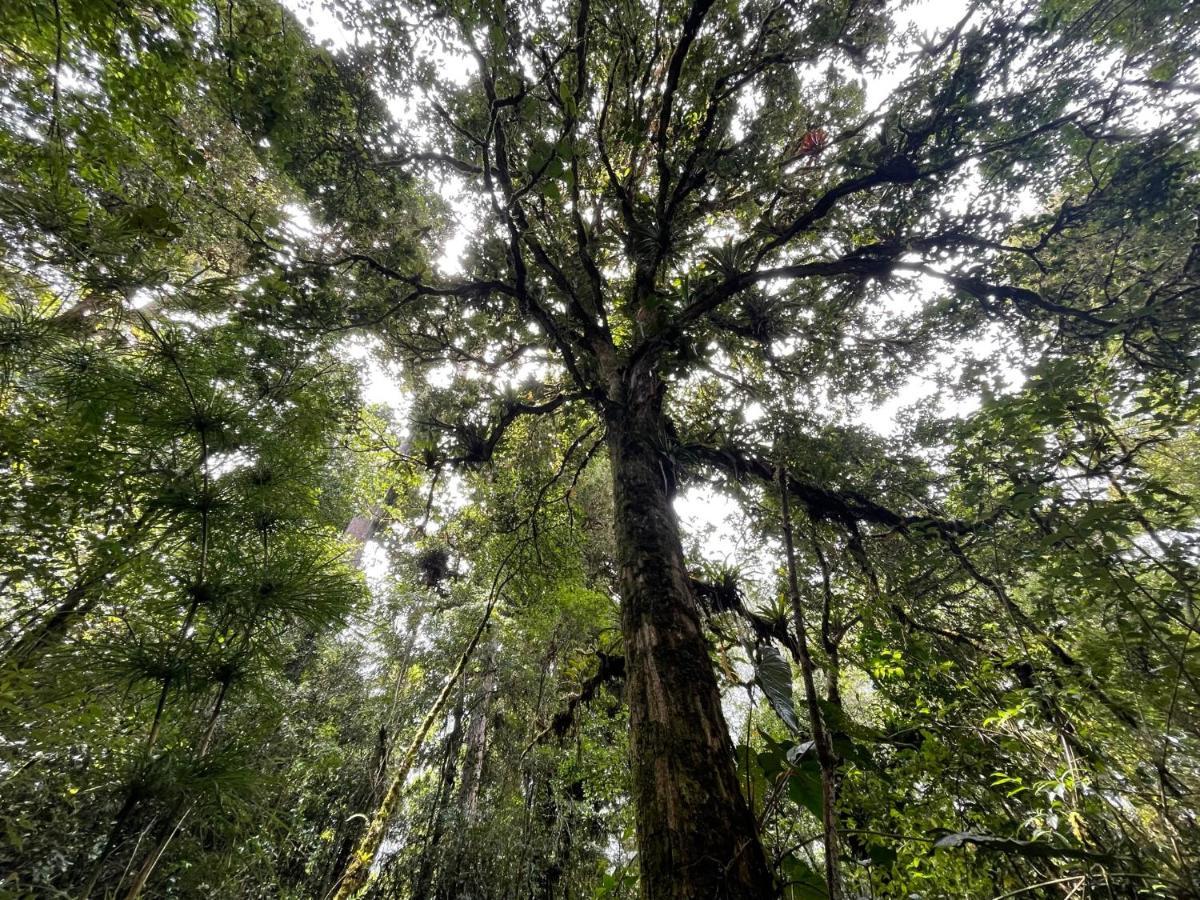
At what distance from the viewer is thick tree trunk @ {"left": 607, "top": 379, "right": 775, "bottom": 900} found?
53.7 inches

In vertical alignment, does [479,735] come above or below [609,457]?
below

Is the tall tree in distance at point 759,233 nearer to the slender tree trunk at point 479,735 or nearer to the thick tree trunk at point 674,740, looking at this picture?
the thick tree trunk at point 674,740

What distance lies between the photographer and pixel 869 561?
4086 millimetres

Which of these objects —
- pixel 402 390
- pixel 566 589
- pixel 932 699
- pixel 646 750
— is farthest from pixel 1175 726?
pixel 402 390

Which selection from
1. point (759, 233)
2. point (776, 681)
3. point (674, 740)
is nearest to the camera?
point (674, 740)

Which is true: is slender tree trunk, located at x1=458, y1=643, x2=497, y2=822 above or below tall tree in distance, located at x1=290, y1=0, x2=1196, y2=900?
below

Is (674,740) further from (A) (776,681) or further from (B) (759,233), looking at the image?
(B) (759,233)

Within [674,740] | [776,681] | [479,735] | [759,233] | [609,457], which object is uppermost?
[759,233]

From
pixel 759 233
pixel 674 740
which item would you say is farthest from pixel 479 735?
pixel 759 233

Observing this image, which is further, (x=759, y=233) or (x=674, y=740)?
(x=759, y=233)

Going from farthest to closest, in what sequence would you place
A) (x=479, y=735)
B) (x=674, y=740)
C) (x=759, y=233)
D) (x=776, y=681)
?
1. (x=479, y=735)
2. (x=759, y=233)
3. (x=776, y=681)
4. (x=674, y=740)

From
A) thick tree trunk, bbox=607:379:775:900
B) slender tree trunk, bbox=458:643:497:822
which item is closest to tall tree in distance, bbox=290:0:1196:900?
thick tree trunk, bbox=607:379:775:900

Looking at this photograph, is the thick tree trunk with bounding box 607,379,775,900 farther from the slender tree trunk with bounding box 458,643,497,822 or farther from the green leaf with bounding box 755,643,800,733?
the slender tree trunk with bounding box 458,643,497,822

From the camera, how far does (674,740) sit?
1.71 m
